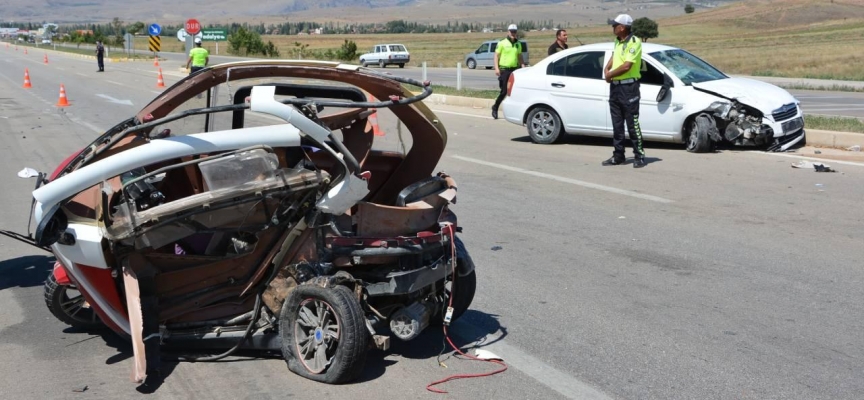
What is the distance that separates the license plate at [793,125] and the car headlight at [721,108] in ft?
2.70

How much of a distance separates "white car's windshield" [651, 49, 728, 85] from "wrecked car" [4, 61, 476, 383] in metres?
8.92

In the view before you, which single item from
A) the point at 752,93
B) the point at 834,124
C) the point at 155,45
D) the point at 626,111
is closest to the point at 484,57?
the point at 155,45

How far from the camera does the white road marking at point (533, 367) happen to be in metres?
4.77

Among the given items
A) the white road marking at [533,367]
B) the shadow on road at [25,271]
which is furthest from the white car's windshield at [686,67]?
the shadow on road at [25,271]

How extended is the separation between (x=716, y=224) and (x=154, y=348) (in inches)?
221

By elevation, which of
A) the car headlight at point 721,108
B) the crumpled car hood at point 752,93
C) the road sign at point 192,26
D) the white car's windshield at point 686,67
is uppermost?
the road sign at point 192,26

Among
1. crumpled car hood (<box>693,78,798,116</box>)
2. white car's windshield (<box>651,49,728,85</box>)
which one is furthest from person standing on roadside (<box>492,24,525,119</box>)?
crumpled car hood (<box>693,78,798,116</box>)

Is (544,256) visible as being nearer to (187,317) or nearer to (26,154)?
(187,317)

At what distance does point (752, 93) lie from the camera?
1305 cm

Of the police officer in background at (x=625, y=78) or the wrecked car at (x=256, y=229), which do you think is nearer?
the wrecked car at (x=256, y=229)

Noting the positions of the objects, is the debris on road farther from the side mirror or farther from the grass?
the grass

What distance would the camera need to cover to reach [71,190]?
470 cm

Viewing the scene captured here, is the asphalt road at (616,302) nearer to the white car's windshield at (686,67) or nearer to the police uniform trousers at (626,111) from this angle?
the police uniform trousers at (626,111)

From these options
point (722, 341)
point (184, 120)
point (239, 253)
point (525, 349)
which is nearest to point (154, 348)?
point (239, 253)
